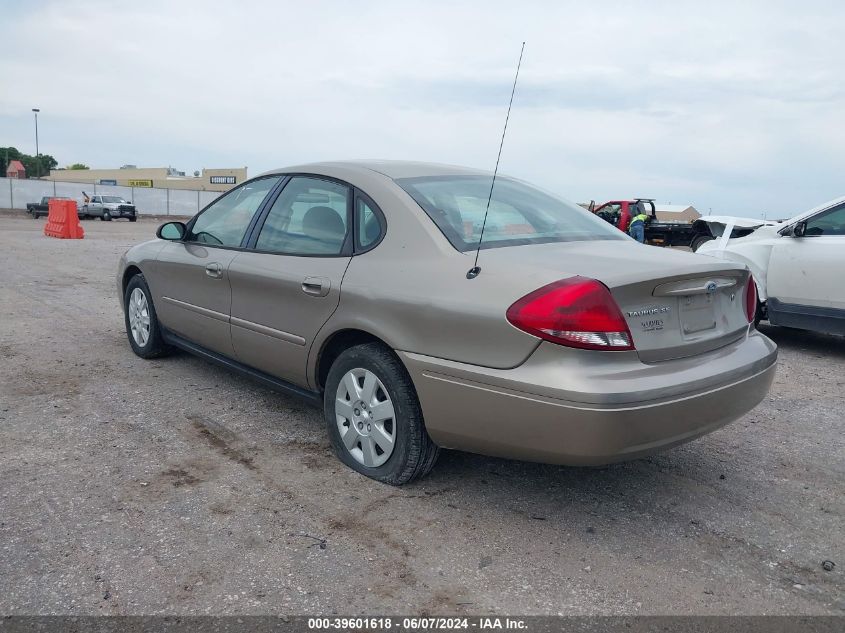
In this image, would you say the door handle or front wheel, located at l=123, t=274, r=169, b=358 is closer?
the door handle

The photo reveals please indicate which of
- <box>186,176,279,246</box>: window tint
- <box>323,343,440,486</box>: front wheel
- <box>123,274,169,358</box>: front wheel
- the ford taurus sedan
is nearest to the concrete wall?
<box>123,274,169,358</box>: front wheel

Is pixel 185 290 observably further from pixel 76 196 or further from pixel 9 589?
pixel 76 196

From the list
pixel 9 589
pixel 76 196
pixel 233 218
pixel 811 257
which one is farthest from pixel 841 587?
pixel 76 196

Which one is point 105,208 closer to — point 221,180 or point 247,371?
point 247,371

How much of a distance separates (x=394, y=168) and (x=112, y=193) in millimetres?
46924

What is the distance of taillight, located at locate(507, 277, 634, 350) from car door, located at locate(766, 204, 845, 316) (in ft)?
15.1

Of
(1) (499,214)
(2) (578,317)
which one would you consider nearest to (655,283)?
(2) (578,317)

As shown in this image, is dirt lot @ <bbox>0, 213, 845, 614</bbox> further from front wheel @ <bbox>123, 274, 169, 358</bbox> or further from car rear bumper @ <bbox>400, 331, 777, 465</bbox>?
front wheel @ <bbox>123, 274, 169, 358</bbox>

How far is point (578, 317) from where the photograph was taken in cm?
272

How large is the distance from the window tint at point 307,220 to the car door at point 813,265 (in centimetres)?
481

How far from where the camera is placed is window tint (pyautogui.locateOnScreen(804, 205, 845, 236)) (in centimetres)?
653

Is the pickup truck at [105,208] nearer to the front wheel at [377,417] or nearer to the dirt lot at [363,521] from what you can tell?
the dirt lot at [363,521]

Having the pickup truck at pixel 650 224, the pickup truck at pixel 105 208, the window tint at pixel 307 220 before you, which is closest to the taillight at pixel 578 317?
the window tint at pixel 307 220

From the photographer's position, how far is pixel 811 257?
6625 millimetres
